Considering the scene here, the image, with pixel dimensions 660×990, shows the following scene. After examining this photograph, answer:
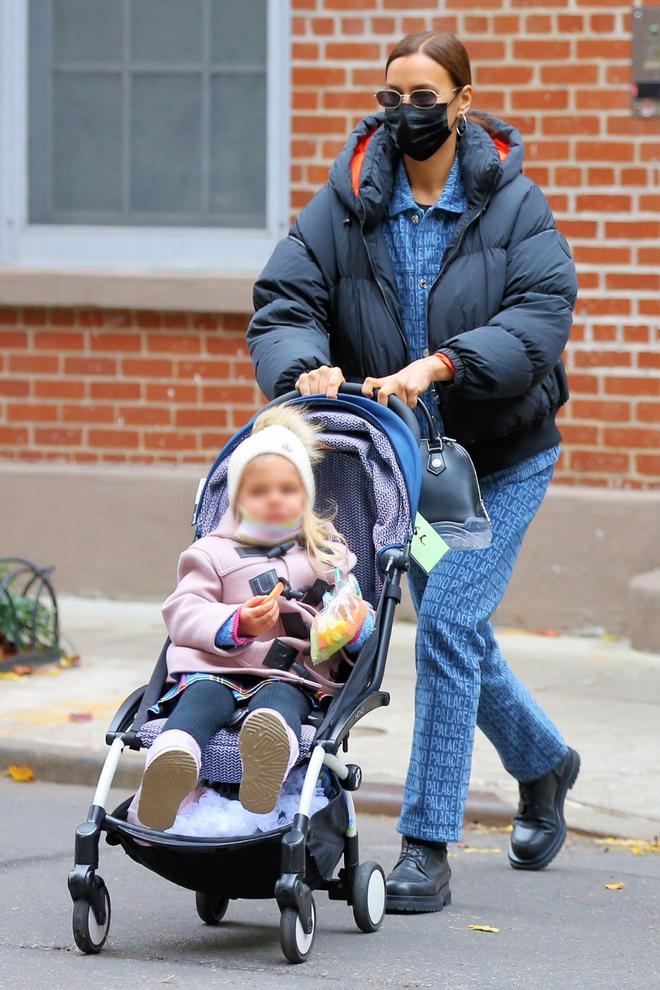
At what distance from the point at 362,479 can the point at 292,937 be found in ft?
3.84

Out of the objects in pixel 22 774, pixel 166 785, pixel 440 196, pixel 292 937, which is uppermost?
pixel 440 196

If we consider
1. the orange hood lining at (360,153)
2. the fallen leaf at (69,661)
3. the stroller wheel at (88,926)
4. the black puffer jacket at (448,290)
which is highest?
the orange hood lining at (360,153)

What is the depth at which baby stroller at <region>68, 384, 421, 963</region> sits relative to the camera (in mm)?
3992

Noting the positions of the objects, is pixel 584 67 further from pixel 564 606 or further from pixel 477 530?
pixel 477 530

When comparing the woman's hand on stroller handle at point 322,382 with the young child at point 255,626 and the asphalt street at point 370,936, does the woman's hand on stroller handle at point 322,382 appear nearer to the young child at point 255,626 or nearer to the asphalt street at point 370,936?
the young child at point 255,626

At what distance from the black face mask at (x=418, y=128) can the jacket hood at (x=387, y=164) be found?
0.28 feet

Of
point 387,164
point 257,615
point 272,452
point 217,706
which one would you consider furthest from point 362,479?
point 387,164

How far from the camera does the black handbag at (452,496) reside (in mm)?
4707

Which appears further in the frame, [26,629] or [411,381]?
[26,629]

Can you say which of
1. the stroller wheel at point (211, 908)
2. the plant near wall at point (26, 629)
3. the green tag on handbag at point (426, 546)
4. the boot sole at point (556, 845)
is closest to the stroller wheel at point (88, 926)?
the stroller wheel at point (211, 908)

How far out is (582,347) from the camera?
28.3 feet

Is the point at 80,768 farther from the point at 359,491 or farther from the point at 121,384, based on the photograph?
the point at 121,384

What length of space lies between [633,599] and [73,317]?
3.11 meters

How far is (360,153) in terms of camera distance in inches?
196
